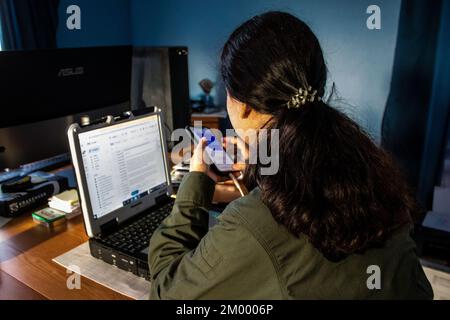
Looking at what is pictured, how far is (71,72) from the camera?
1.19m

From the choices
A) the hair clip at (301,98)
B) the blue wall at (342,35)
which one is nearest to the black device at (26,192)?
the hair clip at (301,98)

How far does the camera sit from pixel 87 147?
94 cm

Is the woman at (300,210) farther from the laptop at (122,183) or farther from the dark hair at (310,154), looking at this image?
the laptop at (122,183)

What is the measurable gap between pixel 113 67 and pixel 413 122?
5.91 feet

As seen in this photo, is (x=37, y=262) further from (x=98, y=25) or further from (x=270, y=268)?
(x=98, y=25)

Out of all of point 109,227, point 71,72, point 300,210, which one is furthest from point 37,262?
point 300,210

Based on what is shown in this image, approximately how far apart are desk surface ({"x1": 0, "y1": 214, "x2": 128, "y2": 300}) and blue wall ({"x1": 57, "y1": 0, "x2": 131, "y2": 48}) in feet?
6.99

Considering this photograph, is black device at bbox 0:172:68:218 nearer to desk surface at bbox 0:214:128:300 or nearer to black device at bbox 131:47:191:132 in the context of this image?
desk surface at bbox 0:214:128:300

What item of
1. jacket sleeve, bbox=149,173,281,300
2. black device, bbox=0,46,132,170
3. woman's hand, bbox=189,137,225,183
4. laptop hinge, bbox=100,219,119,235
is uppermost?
black device, bbox=0,46,132,170

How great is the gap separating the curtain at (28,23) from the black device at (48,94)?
5.10 feet

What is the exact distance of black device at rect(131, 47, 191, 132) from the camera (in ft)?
5.09

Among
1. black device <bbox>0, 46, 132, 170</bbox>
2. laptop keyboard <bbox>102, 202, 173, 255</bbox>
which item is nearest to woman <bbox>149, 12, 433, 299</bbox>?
laptop keyboard <bbox>102, 202, 173, 255</bbox>

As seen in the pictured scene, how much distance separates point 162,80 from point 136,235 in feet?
2.53
